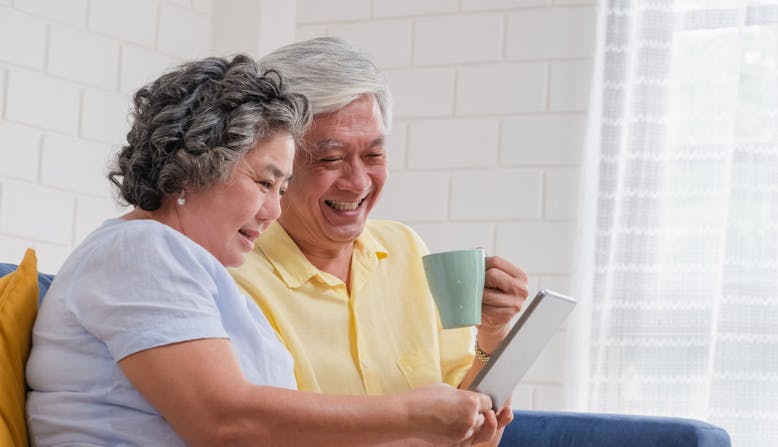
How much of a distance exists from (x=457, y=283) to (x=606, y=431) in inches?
22.1

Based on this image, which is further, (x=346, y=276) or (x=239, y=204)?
(x=346, y=276)

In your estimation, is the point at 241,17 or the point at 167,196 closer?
the point at 167,196

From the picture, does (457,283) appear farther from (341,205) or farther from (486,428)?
(341,205)

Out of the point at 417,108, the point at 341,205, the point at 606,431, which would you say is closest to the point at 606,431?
the point at 606,431

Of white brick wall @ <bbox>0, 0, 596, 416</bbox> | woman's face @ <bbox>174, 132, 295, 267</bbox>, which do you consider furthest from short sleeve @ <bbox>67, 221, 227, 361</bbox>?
white brick wall @ <bbox>0, 0, 596, 416</bbox>

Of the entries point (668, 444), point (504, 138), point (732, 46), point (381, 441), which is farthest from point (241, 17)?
point (381, 441)

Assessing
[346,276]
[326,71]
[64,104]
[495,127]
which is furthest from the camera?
[495,127]

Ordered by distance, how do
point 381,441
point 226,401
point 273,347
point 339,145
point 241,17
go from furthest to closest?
point 241,17 < point 339,145 < point 273,347 < point 381,441 < point 226,401

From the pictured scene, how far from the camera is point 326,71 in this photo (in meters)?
1.88

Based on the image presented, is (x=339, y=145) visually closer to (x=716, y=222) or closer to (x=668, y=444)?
(x=668, y=444)

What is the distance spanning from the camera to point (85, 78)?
2930 mm

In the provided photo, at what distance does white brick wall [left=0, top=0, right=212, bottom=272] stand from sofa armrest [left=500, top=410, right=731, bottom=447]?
1124mm

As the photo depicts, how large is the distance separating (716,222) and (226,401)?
6.24ft

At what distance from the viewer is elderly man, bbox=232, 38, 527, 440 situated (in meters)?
1.84
